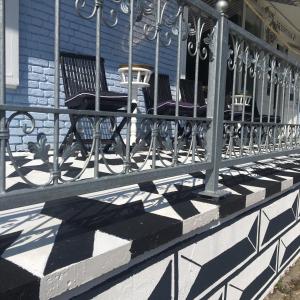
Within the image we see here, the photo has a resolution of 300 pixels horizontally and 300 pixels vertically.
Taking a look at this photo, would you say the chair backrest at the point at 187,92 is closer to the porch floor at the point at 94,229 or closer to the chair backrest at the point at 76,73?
the chair backrest at the point at 76,73

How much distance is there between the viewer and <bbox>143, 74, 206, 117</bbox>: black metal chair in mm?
3613

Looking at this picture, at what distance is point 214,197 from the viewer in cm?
179

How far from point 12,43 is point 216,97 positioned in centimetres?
199

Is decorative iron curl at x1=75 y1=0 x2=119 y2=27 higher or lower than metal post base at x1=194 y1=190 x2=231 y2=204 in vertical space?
higher

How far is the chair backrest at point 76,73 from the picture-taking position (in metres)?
3.31

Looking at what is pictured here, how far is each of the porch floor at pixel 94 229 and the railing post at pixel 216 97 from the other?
0.39 ft

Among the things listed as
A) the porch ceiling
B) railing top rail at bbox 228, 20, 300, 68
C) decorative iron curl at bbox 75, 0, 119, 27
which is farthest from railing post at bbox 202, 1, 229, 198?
the porch ceiling

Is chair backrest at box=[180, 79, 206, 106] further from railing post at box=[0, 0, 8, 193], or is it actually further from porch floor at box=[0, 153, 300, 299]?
railing post at box=[0, 0, 8, 193]

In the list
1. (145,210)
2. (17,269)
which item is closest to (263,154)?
(145,210)

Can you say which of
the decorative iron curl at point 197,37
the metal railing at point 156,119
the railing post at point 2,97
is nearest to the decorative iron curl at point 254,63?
the metal railing at point 156,119

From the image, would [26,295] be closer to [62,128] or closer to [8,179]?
[8,179]

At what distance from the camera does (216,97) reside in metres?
1.82

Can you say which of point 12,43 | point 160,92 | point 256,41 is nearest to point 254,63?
point 256,41

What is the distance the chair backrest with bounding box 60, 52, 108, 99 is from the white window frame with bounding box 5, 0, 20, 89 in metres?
0.41
